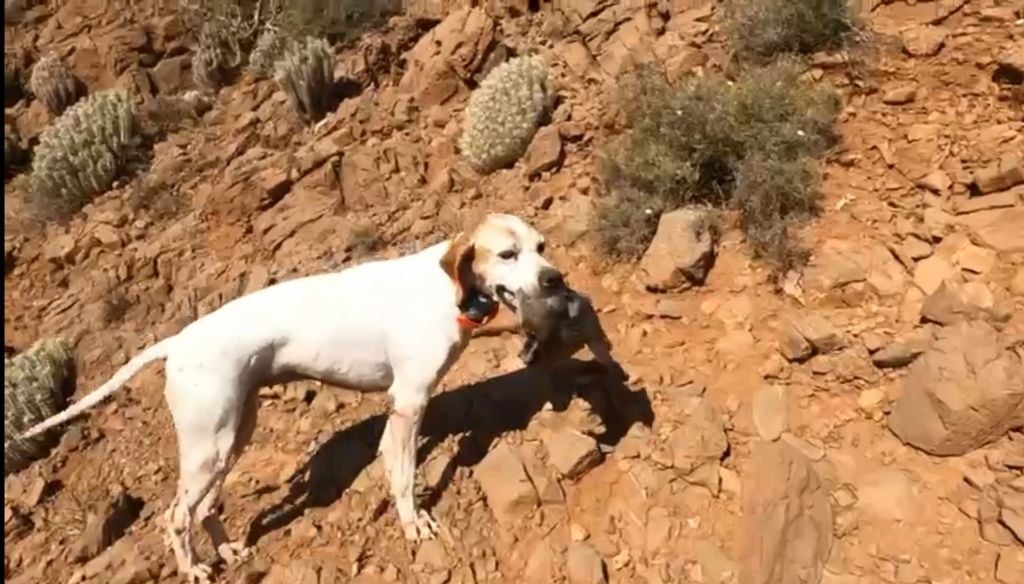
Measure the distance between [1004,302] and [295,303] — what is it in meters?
3.21

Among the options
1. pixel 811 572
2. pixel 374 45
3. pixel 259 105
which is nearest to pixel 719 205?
pixel 811 572

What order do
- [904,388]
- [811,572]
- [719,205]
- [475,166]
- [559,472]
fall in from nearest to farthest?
[811,572], [904,388], [559,472], [719,205], [475,166]

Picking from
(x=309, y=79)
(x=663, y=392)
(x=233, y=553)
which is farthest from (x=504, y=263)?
(x=309, y=79)

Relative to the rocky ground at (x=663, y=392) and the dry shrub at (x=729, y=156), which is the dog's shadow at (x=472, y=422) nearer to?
the rocky ground at (x=663, y=392)

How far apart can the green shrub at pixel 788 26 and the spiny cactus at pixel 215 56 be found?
5.70 m

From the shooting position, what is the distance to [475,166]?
22.9 ft

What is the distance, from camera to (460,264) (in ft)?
13.6

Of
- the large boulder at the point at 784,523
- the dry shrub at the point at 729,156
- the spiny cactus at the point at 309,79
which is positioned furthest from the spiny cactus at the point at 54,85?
the large boulder at the point at 784,523

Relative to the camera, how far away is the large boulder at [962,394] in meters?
3.93

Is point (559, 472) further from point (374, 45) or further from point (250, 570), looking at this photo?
point (374, 45)

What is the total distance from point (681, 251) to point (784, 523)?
1.71 m

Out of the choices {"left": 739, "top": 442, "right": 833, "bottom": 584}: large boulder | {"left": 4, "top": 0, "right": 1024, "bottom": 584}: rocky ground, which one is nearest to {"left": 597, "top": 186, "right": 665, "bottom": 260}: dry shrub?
{"left": 4, "top": 0, "right": 1024, "bottom": 584}: rocky ground

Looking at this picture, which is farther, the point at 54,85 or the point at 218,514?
the point at 54,85

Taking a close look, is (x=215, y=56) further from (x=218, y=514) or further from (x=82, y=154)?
(x=218, y=514)
